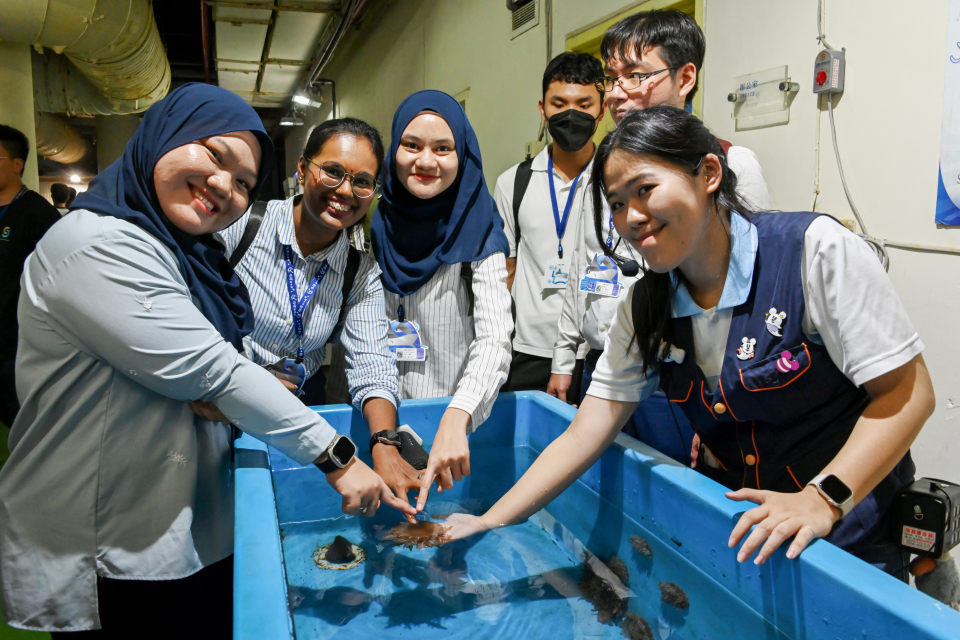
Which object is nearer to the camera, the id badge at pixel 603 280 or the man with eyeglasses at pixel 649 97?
the man with eyeglasses at pixel 649 97

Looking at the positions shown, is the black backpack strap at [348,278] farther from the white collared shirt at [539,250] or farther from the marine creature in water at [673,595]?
the marine creature in water at [673,595]

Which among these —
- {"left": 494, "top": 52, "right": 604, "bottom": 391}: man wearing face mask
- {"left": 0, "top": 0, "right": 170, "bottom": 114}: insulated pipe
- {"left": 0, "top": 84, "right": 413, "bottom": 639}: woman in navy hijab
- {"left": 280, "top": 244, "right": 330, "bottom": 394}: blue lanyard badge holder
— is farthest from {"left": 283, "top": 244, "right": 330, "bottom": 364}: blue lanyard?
{"left": 0, "top": 0, "right": 170, "bottom": 114}: insulated pipe

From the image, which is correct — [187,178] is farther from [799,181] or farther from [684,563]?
[799,181]

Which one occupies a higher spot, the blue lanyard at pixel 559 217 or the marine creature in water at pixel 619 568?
the blue lanyard at pixel 559 217

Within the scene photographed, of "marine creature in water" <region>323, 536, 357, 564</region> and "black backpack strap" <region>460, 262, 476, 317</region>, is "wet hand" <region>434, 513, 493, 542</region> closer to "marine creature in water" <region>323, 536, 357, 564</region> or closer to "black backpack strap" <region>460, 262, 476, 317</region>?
"marine creature in water" <region>323, 536, 357, 564</region>

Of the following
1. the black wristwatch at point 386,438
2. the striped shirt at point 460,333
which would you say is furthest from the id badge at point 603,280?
the black wristwatch at point 386,438

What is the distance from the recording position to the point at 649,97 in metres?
1.79

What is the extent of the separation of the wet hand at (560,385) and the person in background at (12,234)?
101 inches

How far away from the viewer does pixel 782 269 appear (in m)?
1.10

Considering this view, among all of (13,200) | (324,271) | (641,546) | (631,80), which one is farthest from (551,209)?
(13,200)

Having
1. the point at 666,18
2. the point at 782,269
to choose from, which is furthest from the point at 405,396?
the point at 666,18

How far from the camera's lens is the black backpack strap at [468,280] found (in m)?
1.79

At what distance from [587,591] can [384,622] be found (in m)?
0.44

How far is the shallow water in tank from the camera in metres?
1.19
